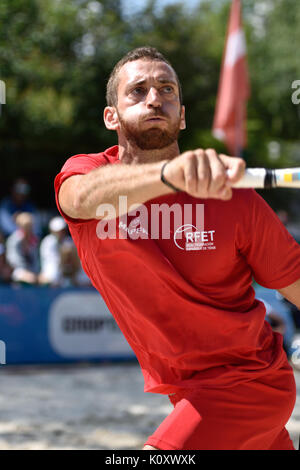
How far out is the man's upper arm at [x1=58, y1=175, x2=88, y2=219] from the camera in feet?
6.86

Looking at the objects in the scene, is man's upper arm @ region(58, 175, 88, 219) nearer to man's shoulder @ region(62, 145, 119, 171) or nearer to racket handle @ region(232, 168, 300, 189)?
man's shoulder @ region(62, 145, 119, 171)

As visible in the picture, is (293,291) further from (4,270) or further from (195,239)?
(4,270)

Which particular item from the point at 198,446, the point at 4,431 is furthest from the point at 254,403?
the point at 4,431

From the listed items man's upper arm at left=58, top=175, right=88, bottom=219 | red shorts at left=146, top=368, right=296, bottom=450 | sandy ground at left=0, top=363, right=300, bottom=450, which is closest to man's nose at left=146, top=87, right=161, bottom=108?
man's upper arm at left=58, top=175, right=88, bottom=219

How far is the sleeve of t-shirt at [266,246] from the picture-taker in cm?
230

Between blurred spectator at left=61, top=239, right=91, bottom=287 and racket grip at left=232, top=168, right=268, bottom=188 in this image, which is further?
blurred spectator at left=61, top=239, right=91, bottom=287

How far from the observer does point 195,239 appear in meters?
2.26

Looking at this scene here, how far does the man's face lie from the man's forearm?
0.33m

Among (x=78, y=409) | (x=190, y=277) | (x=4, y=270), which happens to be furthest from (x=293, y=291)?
(x=4, y=270)

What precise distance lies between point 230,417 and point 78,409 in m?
3.94

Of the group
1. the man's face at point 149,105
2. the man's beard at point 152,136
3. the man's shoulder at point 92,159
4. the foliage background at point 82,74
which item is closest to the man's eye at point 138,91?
the man's face at point 149,105

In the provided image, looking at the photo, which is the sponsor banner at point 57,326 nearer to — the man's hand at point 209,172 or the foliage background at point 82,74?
the foliage background at point 82,74

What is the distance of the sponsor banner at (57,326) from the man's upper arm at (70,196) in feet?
19.2

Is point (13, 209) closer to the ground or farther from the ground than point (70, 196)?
closer to the ground
